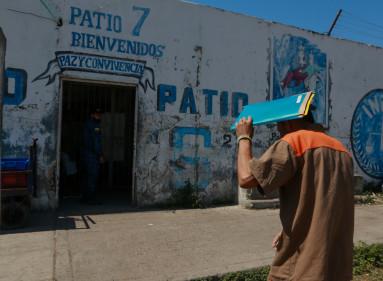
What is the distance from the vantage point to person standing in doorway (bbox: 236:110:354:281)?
8.32 ft

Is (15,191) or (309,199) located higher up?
(309,199)

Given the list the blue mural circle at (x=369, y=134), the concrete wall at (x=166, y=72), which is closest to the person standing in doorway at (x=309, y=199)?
the concrete wall at (x=166, y=72)

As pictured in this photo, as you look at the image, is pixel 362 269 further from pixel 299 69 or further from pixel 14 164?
pixel 299 69

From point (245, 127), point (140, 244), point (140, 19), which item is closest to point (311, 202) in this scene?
point (245, 127)

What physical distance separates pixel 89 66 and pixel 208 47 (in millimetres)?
2696

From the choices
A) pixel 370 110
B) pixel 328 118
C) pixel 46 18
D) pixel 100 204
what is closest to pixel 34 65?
pixel 46 18

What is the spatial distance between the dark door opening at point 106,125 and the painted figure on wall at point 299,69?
3677mm

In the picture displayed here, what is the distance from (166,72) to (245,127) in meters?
6.87

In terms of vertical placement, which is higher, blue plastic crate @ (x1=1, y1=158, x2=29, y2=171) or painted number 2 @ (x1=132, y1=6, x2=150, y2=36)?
painted number 2 @ (x1=132, y1=6, x2=150, y2=36)

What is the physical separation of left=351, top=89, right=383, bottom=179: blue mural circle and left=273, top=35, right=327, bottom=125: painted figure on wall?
1.40m

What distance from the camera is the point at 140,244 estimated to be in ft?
20.9

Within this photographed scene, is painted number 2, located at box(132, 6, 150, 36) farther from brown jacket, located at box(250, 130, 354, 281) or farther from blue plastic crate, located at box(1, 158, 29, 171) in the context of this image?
brown jacket, located at box(250, 130, 354, 281)

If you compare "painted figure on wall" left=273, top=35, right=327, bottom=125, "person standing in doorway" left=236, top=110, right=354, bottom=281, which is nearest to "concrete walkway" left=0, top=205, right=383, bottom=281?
"person standing in doorway" left=236, top=110, right=354, bottom=281

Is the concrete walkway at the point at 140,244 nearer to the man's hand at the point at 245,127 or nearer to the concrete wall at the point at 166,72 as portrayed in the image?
the concrete wall at the point at 166,72
